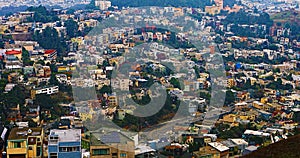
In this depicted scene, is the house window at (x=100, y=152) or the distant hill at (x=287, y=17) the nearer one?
the house window at (x=100, y=152)

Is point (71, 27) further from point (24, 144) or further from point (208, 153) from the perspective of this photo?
point (24, 144)

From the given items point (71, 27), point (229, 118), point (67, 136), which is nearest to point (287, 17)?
point (71, 27)

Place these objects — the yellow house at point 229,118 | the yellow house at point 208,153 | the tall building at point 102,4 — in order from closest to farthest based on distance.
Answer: the yellow house at point 208,153, the yellow house at point 229,118, the tall building at point 102,4

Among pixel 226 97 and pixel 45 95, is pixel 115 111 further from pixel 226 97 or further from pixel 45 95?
pixel 226 97

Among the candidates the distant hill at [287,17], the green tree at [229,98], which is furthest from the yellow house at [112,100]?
the distant hill at [287,17]

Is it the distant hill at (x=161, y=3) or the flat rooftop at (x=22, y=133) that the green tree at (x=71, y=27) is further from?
the flat rooftop at (x=22, y=133)

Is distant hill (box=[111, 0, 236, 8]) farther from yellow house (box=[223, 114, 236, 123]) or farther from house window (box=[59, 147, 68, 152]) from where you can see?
house window (box=[59, 147, 68, 152])
